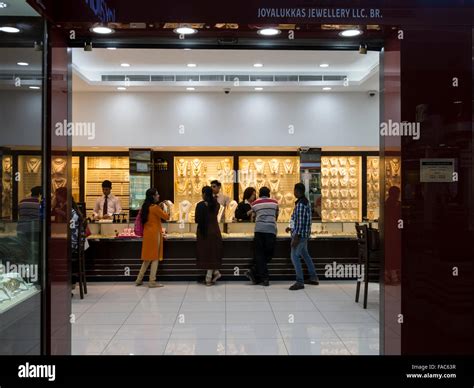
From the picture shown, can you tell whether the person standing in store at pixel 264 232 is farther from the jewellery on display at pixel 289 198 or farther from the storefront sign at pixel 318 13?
the storefront sign at pixel 318 13

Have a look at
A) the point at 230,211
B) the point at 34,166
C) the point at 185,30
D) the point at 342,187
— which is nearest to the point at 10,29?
the point at 34,166

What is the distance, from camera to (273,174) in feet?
39.8

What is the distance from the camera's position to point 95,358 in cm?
493

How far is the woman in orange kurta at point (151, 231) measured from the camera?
9008 millimetres

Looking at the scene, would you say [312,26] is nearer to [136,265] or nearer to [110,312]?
[110,312]

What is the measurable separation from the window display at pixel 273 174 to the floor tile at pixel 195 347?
6.70 m

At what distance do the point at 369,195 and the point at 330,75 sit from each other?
131 inches

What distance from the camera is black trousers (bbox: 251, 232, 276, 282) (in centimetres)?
912

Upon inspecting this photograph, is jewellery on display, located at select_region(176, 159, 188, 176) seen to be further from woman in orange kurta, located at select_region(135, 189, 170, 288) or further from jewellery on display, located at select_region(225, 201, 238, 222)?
woman in orange kurta, located at select_region(135, 189, 170, 288)

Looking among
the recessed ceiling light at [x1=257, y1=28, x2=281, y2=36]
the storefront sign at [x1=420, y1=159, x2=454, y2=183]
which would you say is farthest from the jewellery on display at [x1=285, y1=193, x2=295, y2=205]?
the recessed ceiling light at [x1=257, y1=28, x2=281, y2=36]

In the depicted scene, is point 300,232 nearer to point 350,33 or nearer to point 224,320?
point 224,320

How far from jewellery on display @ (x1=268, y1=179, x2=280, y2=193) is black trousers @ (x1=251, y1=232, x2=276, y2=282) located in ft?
9.80

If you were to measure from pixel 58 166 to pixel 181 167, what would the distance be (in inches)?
316

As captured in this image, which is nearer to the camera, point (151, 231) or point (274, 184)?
point (151, 231)
